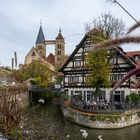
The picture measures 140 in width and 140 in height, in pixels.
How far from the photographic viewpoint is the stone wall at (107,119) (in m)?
27.1

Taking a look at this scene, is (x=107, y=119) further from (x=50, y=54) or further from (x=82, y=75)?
(x=50, y=54)

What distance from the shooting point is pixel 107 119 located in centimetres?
2725

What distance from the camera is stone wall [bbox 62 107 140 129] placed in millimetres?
27109

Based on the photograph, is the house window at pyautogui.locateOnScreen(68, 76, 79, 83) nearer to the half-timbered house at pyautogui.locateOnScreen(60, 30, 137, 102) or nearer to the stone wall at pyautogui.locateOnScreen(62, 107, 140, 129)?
the half-timbered house at pyautogui.locateOnScreen(60, 30, 137, 102)

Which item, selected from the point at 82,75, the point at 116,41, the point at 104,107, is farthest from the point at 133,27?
the point at 82,75

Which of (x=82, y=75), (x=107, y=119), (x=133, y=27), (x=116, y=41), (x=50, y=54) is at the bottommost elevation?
(x=107, y=119)

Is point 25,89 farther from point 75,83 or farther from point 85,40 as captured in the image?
point 85,40

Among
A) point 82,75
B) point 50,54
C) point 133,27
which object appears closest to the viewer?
point 133,27

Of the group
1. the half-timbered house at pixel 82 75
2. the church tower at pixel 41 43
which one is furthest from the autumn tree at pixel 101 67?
the church tower at pixel 41 43

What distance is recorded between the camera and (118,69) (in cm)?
3800

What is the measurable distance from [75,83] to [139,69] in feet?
126

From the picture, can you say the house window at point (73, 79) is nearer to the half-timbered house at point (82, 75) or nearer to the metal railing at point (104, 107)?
the half-timbered house at point (82, 75)

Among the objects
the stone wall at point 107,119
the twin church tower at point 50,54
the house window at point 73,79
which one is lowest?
the stone wall at point 107,119

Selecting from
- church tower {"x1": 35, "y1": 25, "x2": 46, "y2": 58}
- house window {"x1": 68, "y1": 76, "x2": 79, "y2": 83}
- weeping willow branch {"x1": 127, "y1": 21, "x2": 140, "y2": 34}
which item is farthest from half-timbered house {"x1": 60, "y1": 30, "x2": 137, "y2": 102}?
church tower {"x1": 35, "y1": 25, "x2": 46, "y2": 58}
